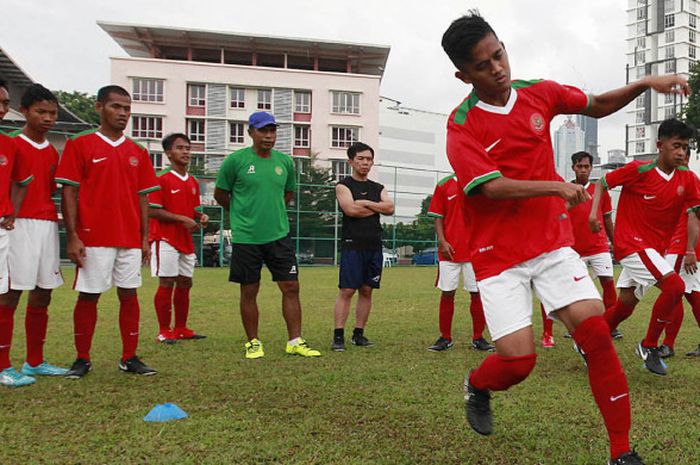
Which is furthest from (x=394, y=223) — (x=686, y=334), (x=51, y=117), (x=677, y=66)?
(x=677, y=66)

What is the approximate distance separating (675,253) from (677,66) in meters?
98.6

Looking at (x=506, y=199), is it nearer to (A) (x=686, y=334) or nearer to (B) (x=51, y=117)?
(B) (x=51, y=117)

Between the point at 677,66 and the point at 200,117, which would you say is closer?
the point at 200,117

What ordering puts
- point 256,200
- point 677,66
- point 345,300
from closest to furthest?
point 256,200 → point 345,300 → point 677,66

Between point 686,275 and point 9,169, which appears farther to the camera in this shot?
point 686,275

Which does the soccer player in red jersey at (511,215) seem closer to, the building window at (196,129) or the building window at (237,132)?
the building window at (196,129)

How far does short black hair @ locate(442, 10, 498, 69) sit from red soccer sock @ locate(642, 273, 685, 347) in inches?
133

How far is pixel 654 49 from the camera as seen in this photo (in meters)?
93.9

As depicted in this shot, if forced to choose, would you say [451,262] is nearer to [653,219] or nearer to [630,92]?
[653,219]

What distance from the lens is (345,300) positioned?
22.1ft

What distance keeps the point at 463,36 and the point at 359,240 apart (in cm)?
A: 400

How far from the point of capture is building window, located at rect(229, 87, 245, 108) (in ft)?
173

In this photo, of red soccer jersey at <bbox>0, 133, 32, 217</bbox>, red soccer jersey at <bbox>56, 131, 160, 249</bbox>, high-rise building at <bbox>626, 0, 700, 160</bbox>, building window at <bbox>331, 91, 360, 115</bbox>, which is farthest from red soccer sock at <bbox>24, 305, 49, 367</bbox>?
high-rise building at <bbox>626, 0, 700, 160</bbox>

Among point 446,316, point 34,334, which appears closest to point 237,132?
point 446,316
